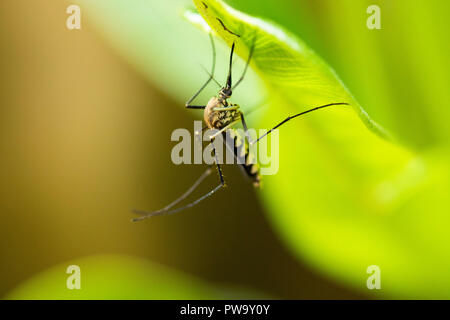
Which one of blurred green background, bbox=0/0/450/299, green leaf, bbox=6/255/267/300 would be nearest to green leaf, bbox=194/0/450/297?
blurred green background, bbox=0/0/450/299

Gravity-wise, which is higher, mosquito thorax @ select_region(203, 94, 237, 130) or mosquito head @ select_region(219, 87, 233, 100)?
mosquito head @ select_region(219, 87, 233, 100)

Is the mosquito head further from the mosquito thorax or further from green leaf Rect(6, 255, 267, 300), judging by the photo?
green leaf Rect(6, 255, 267, 300)

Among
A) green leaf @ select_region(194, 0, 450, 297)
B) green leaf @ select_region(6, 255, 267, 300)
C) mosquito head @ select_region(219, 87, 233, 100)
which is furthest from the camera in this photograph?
green leaf @ select_region(6, 255, 267, 300)

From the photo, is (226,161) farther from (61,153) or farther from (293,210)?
(61,153)

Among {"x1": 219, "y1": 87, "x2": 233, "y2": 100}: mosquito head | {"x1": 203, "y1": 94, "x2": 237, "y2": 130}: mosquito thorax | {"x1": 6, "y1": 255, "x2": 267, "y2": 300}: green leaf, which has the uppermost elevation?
{"x1": 219, "y1": 87, "x2": 233, "y2": 100}: mosquito head

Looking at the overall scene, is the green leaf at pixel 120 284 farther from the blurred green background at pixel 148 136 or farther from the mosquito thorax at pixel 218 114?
the mosquito thorax at pixel 218 114

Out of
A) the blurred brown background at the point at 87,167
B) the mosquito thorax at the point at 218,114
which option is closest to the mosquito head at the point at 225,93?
the mosquito thorax at the point at 218,114

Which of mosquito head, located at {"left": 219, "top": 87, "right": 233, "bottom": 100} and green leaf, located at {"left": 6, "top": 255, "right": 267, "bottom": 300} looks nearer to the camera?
mosquito head, located at {"left": 219, "top": 87, "right": 233, "bottom": 100}

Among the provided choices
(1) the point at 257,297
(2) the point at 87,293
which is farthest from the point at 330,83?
(2) the point at 87,293
